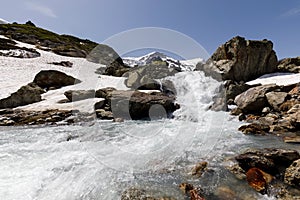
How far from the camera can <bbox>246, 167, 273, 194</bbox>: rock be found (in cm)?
444

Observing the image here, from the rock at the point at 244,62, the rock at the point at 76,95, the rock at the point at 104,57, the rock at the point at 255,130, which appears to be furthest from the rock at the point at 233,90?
the rock at the point at 104,57

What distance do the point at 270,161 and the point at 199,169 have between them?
188cm

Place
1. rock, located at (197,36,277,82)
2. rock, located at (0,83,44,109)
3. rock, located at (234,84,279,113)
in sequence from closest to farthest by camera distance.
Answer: rock, located at (234,84,279,113), rock, located at (0,83,44,109), rock, located at (197,36,277,82)

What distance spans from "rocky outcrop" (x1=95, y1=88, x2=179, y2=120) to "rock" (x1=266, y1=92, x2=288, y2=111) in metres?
6.32

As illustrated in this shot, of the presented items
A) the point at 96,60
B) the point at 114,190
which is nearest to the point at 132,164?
the point at 114,190

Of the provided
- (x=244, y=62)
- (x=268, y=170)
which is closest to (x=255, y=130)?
(x=268, y=170)

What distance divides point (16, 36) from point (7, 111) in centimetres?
4673

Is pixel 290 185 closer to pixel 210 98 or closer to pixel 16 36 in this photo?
pixel 210 98

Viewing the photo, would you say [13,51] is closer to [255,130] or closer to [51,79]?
[51,79]

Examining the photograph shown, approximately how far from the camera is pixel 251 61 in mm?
21516

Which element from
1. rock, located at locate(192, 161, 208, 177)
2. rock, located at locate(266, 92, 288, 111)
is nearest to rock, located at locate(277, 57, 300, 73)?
rock, located at locate(266, 92, 288, 111)

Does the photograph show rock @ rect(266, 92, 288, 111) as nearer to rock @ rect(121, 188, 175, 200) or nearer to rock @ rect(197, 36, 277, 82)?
rock @ rect(197, 36, 277, 82)

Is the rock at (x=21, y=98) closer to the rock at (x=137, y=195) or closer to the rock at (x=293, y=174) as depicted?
the rock at (x=137, y=195)

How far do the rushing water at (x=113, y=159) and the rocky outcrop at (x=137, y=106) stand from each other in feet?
9.40
